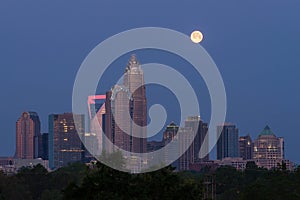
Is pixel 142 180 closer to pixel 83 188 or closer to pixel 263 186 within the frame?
pixel 83 188

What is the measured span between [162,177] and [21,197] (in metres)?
61.2

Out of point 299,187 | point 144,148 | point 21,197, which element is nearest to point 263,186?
point 299,187

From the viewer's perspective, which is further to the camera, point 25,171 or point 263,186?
point 25,171

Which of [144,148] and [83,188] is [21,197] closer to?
[83,188]

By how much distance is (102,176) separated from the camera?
39219 mm

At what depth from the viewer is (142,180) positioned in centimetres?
4044

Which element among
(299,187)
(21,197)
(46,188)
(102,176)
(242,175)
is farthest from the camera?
(242,175)

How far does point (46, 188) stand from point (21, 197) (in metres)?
14.9

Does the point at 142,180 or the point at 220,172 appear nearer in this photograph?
the point at 142,180

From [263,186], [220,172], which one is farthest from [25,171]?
[263,186]

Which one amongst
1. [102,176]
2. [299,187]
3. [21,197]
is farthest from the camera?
[21,197]

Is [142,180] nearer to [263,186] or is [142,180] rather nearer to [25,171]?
[263,186]

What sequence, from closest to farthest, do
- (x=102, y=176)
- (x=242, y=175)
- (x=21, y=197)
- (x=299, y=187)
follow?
(x=102, y=176) → (x=299, y=187) → (x=21, y=197) → (x=242, y=175)

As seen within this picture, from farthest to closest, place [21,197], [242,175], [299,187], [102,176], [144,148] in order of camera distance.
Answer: [144,148] < [242,175] < [21,197] < [299,187] < [102,176]
